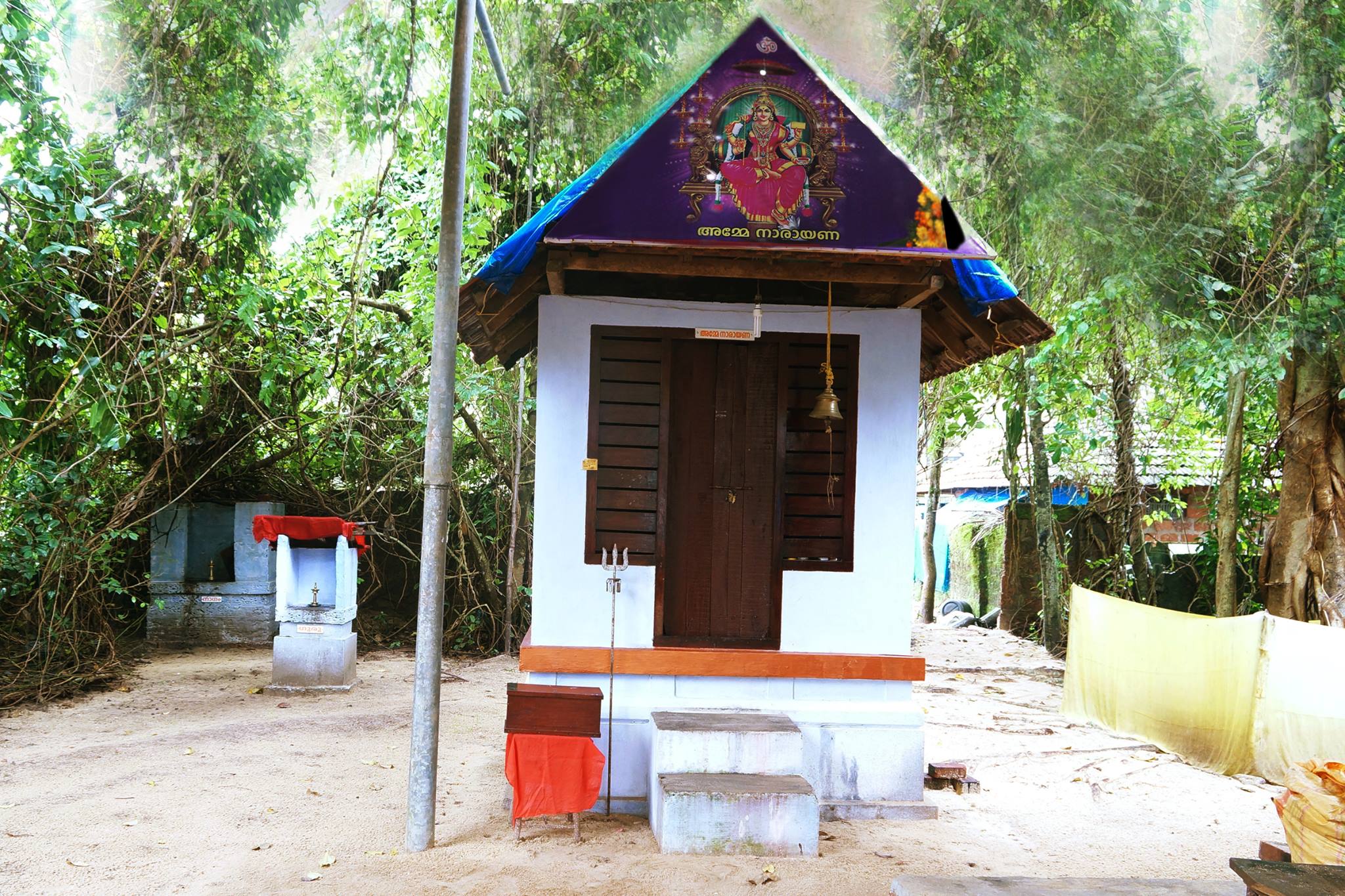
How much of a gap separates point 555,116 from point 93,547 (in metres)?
6.83

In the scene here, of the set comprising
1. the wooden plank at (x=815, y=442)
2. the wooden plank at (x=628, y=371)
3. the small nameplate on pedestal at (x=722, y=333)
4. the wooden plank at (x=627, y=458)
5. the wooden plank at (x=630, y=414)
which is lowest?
the wooden plank at (x=627, y=458)

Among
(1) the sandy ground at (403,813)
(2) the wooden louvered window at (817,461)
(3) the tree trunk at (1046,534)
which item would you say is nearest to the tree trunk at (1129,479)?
(3) the tree trunk at (1046,534)

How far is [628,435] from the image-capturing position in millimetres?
6508

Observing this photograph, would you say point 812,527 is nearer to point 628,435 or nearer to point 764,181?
point 628,435

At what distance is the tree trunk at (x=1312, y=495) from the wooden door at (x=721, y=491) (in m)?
5.75

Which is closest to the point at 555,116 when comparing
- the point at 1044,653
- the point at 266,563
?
the point at 266,563

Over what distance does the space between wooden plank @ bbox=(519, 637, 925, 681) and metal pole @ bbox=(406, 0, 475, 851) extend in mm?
922

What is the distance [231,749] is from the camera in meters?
7.73

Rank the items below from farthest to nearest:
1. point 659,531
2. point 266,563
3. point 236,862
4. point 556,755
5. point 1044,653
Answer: point 1044,653 → point 266,563 → point 659,531 → point 556,755 → point 236,862

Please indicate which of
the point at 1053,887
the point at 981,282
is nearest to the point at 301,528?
the point at 981,282

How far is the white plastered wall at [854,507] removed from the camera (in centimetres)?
639

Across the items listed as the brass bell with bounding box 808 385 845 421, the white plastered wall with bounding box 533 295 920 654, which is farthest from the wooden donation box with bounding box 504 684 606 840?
the brass bell with bounding box 808 385 845 421

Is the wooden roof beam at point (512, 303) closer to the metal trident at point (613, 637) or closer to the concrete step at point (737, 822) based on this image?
the metal trident at point (613, 637)

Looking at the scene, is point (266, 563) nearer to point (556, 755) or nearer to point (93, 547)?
point (93, 547)
